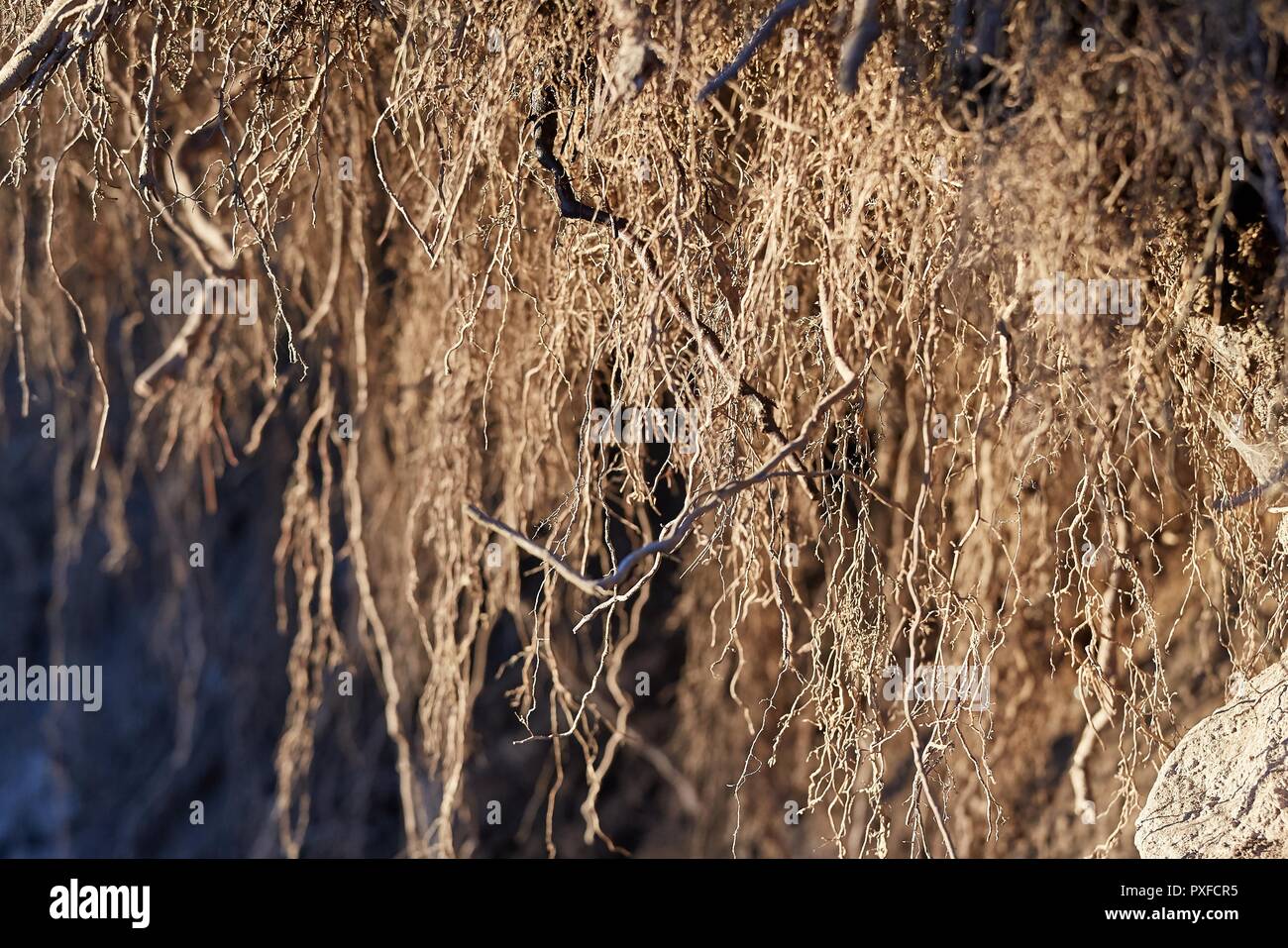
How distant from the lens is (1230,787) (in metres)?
0.97

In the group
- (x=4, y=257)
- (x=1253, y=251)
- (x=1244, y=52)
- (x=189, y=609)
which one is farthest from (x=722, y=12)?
(x=189, y=609)

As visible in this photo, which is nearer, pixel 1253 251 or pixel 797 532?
pixel 1253 251

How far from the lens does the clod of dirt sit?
95 cm

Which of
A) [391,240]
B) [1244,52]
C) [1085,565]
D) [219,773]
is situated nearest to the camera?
[1244,52]

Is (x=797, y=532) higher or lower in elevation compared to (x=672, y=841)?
higher

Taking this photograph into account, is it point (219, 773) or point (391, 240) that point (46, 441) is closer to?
point (219, 773)

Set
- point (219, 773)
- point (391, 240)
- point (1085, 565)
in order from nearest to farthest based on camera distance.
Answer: point (1085, 565) → point (391, 240) → point (219, 773)

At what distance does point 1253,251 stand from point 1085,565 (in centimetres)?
33

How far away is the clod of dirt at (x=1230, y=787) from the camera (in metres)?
0.95

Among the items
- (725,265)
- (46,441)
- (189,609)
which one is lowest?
(189,609)

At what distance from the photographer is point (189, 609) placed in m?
1.69

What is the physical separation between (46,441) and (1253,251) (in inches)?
70.4
